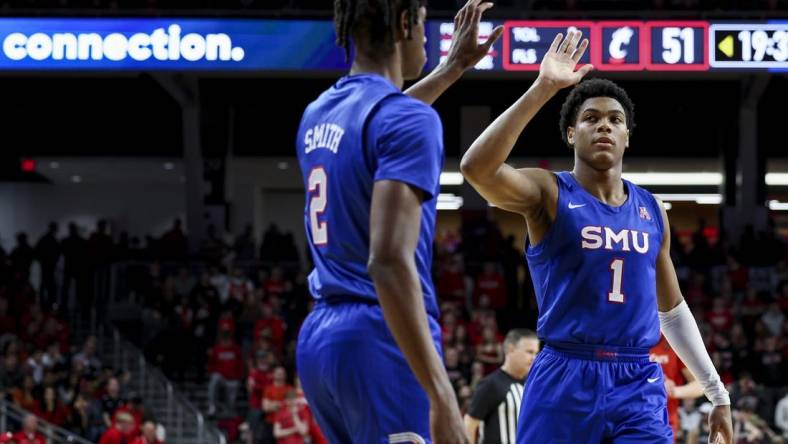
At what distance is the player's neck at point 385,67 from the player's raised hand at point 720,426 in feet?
8.94

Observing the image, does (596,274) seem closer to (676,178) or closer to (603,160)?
(603,160)

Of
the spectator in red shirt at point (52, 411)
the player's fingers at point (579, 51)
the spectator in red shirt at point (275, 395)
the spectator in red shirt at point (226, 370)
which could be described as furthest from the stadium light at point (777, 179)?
the player's fingers at point (579, 51)

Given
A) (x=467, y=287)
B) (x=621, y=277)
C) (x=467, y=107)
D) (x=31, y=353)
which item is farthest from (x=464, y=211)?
(x=621, y=277)

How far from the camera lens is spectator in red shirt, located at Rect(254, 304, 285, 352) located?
2020 centimetres

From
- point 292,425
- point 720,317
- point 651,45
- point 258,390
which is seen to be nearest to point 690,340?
point 292,425

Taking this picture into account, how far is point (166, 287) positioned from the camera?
2266 centimetres

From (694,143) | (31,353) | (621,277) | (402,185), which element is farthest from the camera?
(694,143)

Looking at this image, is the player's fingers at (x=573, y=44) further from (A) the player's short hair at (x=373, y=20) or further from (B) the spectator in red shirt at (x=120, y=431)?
(B) the spectator in red shirt at (x=120, y=431)

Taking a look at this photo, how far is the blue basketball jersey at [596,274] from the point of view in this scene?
534cm

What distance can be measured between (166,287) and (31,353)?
115 inches

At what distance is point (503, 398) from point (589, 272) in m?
4.14

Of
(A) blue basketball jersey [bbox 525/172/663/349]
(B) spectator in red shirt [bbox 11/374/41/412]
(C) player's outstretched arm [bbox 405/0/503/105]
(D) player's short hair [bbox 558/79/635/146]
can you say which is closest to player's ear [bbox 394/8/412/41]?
(C) player's outstretched arm [bbox 405/0/503/105]

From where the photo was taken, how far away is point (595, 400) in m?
5.23

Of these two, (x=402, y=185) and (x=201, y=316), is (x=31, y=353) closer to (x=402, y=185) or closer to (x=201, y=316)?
(x=201, y=316)
